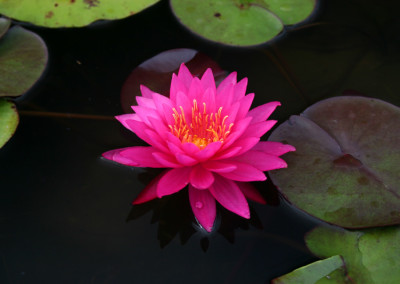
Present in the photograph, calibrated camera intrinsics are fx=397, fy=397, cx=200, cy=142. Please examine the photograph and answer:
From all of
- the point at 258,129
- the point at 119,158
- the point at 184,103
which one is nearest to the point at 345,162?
the point at 258,129

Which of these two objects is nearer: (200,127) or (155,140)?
(155,140)

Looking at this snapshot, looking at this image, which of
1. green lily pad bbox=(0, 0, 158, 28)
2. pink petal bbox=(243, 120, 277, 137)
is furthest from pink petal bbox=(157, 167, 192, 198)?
green lily pad bbox=(0, 0, 158, 28)

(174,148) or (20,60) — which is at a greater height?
(174,148)

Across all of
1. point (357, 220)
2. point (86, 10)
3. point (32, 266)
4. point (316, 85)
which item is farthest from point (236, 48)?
point (32, 266)

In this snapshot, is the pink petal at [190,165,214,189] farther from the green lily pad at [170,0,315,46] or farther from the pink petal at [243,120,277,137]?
the green lily pad at [170,0,315,46]

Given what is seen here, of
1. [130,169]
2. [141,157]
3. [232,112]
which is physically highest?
[232,112]

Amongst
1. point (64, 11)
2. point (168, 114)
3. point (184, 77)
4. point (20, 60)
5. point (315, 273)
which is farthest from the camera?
point (64, 11)

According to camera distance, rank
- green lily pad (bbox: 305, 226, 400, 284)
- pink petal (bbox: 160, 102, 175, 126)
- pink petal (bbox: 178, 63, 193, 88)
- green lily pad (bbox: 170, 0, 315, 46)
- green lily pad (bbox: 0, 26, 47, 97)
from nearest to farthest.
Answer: green lily pad (bbox: 305, 226, 400, 284), pink petal (bbox: 160, 102, 175, 126), pink petal (bbox: 178, 63, 193, 88), green lily pad (bbox: 0, 26, 47, 97), green lily pad (bbox: 170, 0, 315, 46)

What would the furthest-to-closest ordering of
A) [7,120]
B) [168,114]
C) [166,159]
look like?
[7,120]
[168,114]
[166,159]

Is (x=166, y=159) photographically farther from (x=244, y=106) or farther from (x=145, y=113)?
(x=244, y=106)
